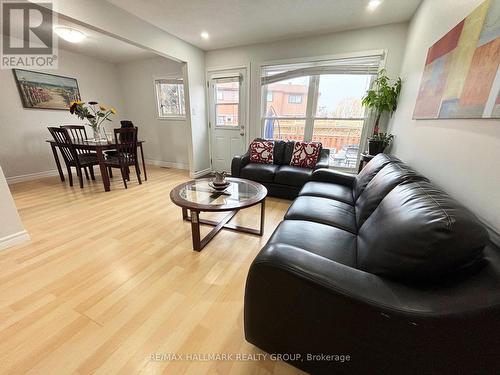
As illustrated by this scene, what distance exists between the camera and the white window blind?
9.98 ft

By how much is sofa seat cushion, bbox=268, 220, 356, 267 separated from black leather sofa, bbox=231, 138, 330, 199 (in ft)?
4.77

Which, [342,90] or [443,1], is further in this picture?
[342,90]

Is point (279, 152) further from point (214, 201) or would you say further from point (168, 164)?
point (168, 164)

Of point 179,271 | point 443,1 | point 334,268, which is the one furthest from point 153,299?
point 443,1

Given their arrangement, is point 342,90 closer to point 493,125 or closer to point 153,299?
point 493,125

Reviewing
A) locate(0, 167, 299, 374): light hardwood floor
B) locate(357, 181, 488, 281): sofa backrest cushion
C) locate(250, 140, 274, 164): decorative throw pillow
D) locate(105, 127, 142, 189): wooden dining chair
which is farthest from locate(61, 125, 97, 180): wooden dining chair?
locate(357, 181, 488, 281): sofa backrest cushion

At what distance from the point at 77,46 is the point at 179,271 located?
4.84m

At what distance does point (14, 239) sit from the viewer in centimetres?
186

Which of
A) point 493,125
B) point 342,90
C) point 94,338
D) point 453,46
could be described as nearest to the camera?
point 493,125

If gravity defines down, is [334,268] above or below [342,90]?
below

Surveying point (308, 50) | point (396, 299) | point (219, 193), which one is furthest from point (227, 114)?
point (396, 299)

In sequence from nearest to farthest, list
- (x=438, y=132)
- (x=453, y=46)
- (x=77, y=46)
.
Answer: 1. (x=453, y=46)
2. (x=438, y=132)
3. (x=77, y=46)

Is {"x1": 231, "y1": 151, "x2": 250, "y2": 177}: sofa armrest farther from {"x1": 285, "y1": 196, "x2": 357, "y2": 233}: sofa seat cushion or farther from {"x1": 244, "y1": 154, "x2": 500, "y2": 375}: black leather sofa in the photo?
{"x1": 244, "y1": 154, "x2": 500, "y2": 375}: black leather sofa

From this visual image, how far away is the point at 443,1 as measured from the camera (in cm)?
175
